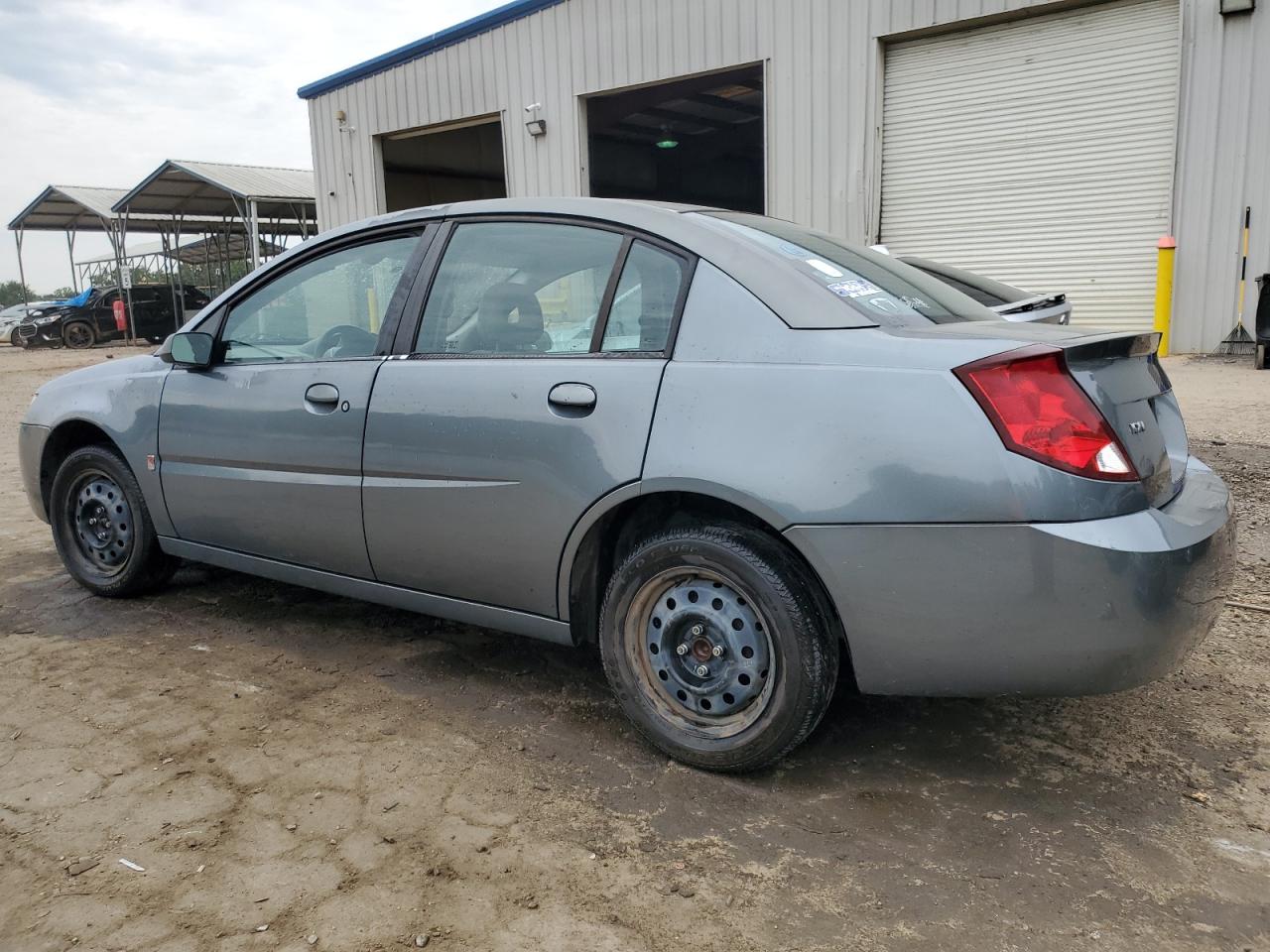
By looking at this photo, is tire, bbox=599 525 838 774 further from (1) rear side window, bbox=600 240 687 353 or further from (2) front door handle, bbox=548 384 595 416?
(1) rear side window, bbox=600 240 687 353

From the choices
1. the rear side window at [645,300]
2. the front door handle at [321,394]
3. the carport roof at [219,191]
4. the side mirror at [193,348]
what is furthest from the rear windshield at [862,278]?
the carport roof at [219,191]

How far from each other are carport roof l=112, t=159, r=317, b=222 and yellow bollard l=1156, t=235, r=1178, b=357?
17640mm

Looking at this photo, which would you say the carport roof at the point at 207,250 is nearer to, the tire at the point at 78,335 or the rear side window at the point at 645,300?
the tire at the point at 78,335

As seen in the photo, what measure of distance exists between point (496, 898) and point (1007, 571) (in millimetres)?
1318

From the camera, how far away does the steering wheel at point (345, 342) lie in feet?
10.8

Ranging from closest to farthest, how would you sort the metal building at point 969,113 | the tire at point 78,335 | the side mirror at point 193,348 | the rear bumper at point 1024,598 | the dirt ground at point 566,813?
the dirt ground at point 566,813
the rear bumper at point 1024,598
the side mirror at point 193,348
the metal building at point 969,113
the tire at point 78,335

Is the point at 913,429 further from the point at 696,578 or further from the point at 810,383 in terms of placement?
the point at 696,578

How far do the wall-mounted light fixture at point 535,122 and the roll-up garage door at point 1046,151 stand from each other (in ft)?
16.1

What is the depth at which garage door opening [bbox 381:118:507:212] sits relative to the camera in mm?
17967

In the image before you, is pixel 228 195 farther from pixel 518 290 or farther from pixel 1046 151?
pixel 518 290

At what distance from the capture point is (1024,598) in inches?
85.3

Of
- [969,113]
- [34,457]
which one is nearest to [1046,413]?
[34,457]

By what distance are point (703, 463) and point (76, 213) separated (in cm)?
3071

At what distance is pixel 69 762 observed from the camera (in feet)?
8.95
